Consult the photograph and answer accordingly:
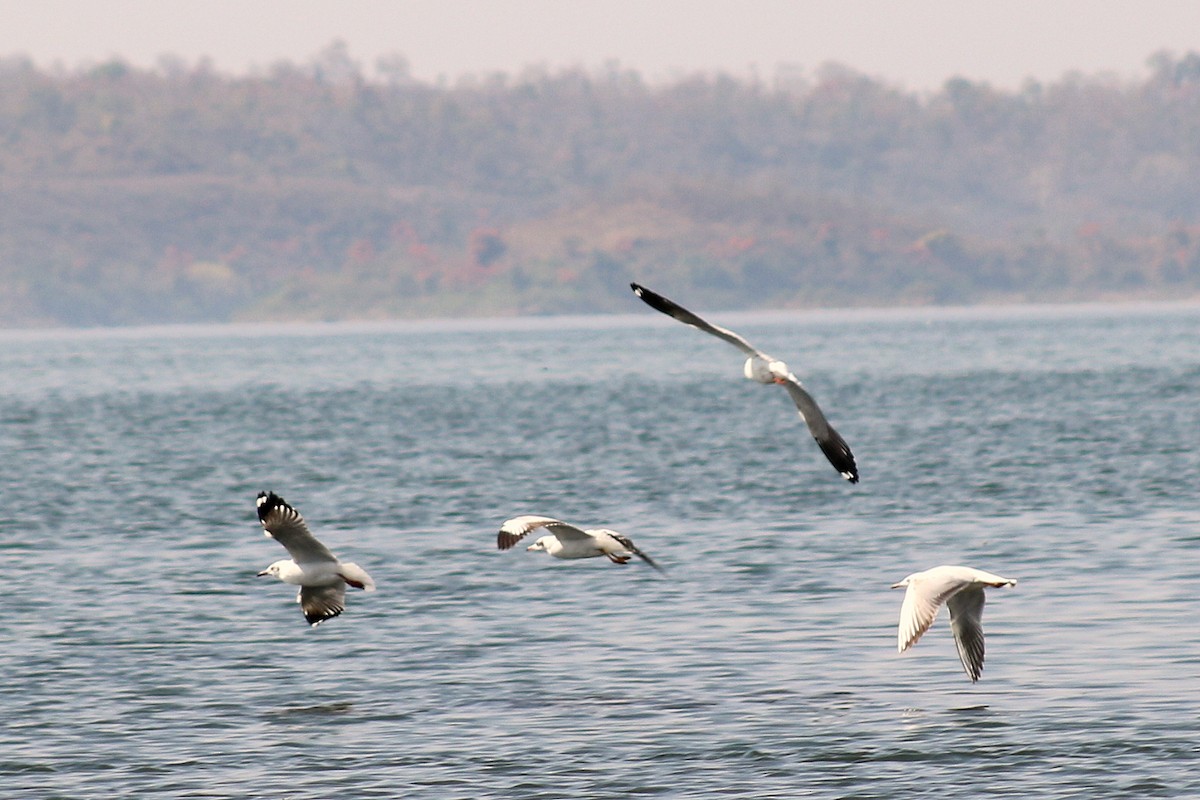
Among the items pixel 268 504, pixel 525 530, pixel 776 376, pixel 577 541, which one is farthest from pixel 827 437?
pixel 268 504

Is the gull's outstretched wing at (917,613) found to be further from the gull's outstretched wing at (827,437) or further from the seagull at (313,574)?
the seagull at (313,574)

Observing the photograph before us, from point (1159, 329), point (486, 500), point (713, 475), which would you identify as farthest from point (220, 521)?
point (1159, 329)

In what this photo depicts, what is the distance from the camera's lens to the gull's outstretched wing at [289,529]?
19.1m

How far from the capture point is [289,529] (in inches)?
793

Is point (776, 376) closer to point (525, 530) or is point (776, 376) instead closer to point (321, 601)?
point (525, 530)

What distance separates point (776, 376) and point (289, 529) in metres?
5.46

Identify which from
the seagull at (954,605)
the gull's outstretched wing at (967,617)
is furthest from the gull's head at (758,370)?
the gull's outstretched wing at (967,617)

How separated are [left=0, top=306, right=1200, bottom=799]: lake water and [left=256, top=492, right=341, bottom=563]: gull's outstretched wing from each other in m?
1.65

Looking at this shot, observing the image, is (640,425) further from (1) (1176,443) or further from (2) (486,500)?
(2) (486,500)

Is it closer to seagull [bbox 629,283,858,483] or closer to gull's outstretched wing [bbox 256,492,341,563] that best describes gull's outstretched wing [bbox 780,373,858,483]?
seagull [bbox 629,283,858,483]

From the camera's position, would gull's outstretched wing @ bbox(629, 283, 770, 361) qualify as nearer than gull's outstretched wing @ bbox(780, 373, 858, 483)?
Yes

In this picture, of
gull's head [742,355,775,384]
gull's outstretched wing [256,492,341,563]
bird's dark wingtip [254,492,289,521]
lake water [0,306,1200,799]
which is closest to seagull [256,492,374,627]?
gull's outstretched wing [256,492,341,563]

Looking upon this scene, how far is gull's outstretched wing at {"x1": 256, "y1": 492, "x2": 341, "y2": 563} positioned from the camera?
1912 cm

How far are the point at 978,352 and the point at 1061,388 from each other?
44.5 m
